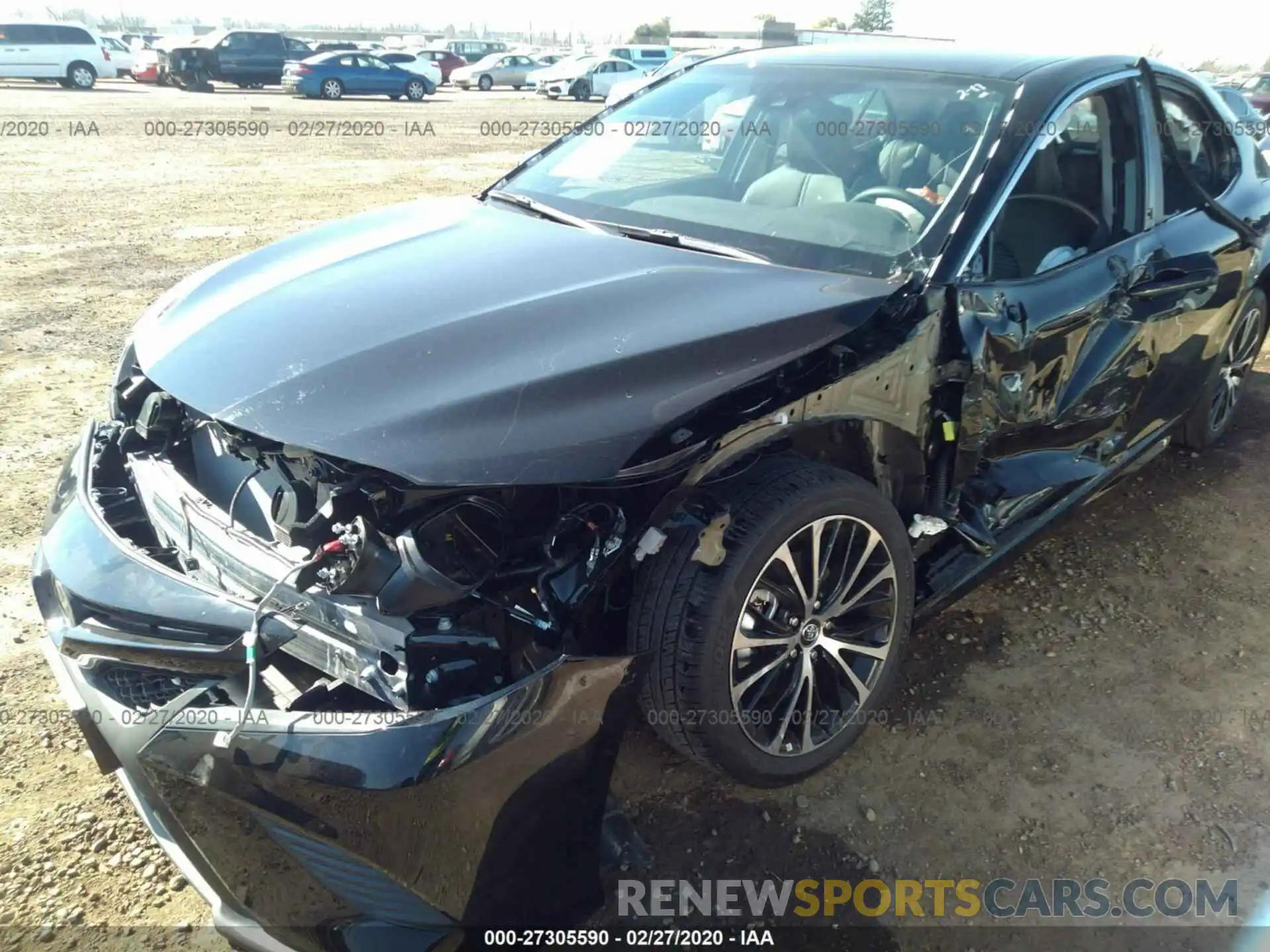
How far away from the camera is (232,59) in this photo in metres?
25.8

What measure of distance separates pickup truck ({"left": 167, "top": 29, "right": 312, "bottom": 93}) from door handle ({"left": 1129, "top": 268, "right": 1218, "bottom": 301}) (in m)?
28.1

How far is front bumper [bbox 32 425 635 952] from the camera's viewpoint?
1620 millimetres

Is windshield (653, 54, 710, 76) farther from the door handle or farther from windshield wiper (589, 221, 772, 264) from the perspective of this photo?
the door handle

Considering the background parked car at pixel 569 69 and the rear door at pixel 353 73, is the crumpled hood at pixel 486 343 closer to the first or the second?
the rear door at pixel 353 73

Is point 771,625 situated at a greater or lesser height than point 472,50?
greater

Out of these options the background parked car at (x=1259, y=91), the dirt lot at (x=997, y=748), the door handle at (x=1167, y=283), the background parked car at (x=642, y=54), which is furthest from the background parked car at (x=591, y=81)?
the door handle at (x=1167, y=283)

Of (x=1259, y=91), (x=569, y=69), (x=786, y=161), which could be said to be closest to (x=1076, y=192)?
(x=786, y=161)

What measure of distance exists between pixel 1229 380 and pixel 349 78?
25.7 meters

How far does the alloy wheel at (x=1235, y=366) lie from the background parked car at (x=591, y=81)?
80.8ft

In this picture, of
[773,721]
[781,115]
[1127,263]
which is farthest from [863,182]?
[773,721]

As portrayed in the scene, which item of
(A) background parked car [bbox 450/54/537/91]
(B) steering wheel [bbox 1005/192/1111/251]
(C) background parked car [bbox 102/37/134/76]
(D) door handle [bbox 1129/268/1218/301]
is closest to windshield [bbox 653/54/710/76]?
(B) steering wheel [bbox 1005/192/1111/251]

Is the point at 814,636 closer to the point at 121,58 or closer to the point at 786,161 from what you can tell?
the point at 786,161

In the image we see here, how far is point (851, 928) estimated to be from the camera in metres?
2.10

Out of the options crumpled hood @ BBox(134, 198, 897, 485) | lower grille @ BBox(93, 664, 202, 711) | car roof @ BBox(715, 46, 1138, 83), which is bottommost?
lower grille @ BBox(93, 664, 202, 711)
